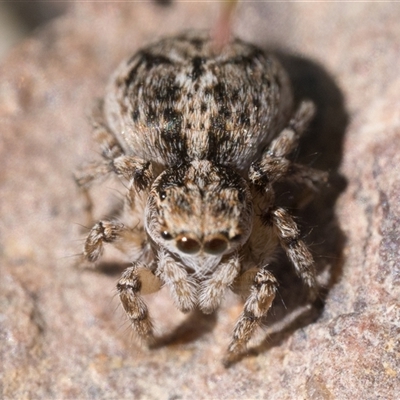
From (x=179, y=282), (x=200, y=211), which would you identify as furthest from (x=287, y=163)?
(x=179, y=282)

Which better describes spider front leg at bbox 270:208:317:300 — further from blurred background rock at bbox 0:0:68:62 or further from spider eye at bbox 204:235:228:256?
blurred background rock at bbox 0:0:68:62

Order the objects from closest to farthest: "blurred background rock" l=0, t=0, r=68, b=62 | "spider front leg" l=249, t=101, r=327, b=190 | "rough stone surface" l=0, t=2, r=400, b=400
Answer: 1. "rough stone surface" l=0, t=2, r=400, b=400
2. "spider front leg" l=249, t=101, r=327, b=190
3. "blurred background rock" l=0, t=0, r=68, b=62

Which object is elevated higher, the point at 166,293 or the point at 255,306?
the point at 255,306

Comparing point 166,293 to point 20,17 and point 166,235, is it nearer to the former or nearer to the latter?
point 166,235

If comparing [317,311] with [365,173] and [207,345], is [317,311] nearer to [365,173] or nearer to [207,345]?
[207,345]

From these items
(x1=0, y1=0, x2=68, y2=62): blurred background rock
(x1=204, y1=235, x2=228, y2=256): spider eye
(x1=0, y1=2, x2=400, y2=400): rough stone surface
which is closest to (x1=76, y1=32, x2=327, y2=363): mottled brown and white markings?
(x1=204, y1=235, x2=228, y2=256): spider eye

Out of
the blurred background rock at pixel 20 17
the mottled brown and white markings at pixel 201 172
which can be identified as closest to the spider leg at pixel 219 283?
the mottled brown and white markings at pixel 201 172

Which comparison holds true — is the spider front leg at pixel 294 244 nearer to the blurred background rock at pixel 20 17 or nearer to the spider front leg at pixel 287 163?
the spider front leg at pixel 287 163
